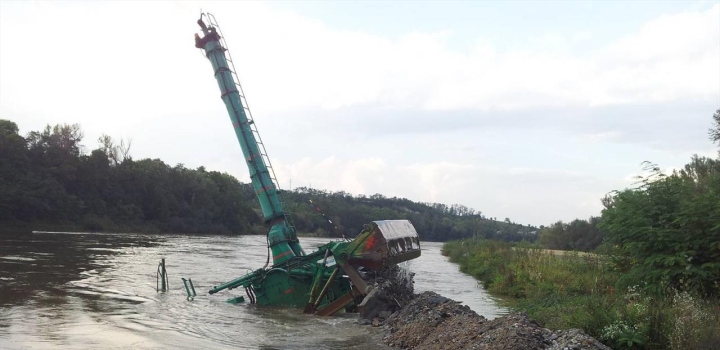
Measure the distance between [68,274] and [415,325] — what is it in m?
17.4

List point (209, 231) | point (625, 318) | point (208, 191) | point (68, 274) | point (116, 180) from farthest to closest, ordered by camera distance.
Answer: point (208, 191), point (209, 231), point (116, 180), point (68, 274), point (625, 318)

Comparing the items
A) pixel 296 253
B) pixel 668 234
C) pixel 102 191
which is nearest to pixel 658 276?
pixel 668 234

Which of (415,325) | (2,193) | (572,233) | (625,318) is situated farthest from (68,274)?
(572,233)

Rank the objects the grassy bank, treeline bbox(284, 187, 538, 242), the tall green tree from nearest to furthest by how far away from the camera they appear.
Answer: the grassy bank, the tall green tree, treeline bbox(284, 187, 538, 242)

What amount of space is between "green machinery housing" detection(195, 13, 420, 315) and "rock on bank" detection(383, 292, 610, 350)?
1.82 metres

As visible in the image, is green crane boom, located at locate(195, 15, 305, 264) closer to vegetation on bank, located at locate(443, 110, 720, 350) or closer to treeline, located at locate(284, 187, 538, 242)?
vegetation on bank, located at locate(443, 110, 720, 350)

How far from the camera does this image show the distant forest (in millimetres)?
73625

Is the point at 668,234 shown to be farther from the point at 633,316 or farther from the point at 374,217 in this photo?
the point at 374,217

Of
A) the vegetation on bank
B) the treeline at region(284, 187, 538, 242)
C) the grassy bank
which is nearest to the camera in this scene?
the grassy bank

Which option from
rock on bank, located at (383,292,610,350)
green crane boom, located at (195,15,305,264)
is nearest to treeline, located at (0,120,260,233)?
green crane boom, located at (195,15,305,264)

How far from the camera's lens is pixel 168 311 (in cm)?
1727

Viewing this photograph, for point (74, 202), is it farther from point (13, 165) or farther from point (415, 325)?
point (415, 325)

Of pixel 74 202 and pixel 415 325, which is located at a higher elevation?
pixel 74 202

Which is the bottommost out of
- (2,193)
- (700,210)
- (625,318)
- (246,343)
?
(246,343)
